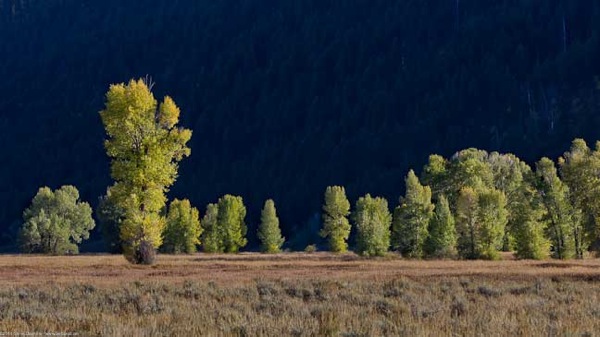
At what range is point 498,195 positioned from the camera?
228ft

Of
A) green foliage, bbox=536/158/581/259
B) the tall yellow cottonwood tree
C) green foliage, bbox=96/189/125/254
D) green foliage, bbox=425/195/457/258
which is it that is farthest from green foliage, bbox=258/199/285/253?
the tall yellow cottonwood tree

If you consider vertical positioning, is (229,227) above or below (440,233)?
above

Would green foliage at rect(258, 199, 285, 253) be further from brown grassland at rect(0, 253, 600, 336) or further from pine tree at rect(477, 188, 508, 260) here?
brown grassland at rect(0, 253, 600, 336)

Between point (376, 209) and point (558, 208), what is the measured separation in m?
24.4

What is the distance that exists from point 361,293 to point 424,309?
7007 mm

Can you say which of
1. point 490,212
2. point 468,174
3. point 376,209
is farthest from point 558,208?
point 376,209

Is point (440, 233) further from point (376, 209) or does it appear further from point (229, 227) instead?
point (229, 227)

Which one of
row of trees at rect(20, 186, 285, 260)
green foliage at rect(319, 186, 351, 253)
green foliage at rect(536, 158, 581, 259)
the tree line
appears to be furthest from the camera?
row of trees at rect(20, 186, 285, 260)

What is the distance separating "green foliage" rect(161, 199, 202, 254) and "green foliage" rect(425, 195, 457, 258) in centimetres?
5042

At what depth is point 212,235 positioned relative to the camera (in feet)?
375

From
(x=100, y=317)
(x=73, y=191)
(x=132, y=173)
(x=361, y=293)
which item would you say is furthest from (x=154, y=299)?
(x=73, y=191)

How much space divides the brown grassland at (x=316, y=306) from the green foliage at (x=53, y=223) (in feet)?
279

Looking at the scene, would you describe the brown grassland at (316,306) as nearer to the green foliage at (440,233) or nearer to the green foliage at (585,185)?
the green foliage at (440,233)

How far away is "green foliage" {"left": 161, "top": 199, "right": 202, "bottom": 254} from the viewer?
112 m
